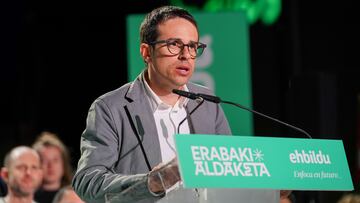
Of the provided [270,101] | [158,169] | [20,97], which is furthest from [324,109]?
[20,97]

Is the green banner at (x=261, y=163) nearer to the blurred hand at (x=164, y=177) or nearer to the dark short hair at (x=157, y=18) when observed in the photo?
the blurred hand at (x=164, y=177)

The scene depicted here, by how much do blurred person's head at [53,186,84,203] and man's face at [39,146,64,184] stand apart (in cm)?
57

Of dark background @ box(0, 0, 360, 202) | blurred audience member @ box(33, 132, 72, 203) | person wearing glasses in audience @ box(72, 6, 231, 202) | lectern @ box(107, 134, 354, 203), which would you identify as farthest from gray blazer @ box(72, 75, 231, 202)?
dark background @ box(0, 0, 360, 202)

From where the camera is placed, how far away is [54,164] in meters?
6.14

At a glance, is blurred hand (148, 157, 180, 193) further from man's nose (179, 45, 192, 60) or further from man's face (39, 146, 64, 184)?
man's face (39, 146, 64, 184)

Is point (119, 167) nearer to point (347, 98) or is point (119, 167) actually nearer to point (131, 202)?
point (131, 202)

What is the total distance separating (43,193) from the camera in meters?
6.00

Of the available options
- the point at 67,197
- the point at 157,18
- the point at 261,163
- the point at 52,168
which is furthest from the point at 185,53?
the point at 52,168

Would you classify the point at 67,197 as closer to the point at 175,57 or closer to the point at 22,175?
the point at 22,175

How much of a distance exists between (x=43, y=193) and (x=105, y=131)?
3441 millimetres

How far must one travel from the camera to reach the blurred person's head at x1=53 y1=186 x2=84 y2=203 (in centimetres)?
534

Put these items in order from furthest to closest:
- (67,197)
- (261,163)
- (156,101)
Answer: (67,197), (156,101), (261,163)

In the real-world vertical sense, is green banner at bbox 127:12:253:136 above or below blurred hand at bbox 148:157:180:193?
below

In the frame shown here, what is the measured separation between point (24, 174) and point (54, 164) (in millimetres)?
690
